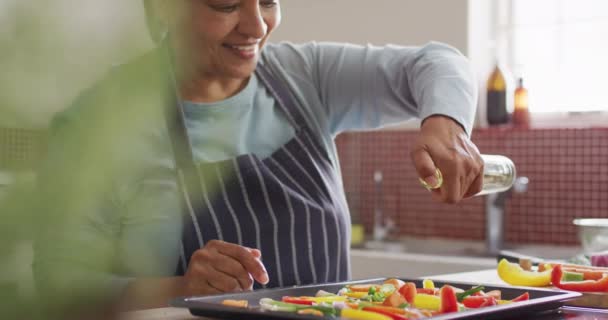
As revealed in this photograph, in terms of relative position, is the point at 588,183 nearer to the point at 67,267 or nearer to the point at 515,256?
the point at 515,256

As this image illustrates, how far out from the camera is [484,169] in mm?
1117

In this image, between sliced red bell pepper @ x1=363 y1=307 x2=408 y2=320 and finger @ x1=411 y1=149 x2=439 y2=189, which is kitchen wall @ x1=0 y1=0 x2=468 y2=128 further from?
finger @ x1=411 y1=149 x2=439 y2=189

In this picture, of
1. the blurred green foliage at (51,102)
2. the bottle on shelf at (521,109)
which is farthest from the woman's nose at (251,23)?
the bottle on shelf at (521,109)

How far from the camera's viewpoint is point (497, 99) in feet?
11.3

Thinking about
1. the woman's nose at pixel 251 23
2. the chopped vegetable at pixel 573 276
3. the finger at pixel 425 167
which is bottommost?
the chopped vegetable at pixel 573 276

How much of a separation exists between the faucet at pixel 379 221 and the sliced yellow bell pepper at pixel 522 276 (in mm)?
2197

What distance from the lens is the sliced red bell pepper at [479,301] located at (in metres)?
0.99

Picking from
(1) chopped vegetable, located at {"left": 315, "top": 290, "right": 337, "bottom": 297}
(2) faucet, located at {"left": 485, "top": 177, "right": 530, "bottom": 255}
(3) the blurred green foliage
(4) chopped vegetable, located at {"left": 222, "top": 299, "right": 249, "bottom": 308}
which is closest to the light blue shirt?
(3) the blurred green foliage

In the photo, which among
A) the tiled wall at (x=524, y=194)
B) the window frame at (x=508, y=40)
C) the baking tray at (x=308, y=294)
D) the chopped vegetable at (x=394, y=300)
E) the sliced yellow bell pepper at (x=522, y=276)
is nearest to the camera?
the baking tray at (x=308, y=294)

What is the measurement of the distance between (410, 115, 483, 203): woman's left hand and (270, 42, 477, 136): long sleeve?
392 mm

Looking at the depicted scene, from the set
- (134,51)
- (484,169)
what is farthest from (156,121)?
(484,169)

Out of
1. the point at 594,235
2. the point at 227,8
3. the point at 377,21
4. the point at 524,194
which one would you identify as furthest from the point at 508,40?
the point at 227,8

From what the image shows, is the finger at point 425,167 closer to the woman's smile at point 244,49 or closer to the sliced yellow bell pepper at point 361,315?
the sliced yellow bell pepper at point 361,315

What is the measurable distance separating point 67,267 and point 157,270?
1.7 inches
